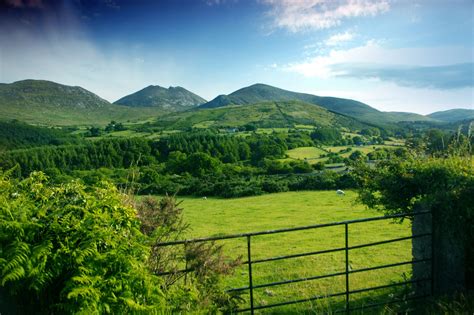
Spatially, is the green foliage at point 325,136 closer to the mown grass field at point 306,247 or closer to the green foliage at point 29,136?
the mown grass field at point 306,247

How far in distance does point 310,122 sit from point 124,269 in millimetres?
161705

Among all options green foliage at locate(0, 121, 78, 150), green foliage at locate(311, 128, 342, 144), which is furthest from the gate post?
green foliage at locate(0, 121, 78, 150)

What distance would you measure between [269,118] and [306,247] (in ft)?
515

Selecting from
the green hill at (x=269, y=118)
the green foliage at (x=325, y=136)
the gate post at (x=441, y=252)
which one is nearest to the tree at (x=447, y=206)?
the gate post at (x=441, y=252)

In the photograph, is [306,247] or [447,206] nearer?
[447,206]

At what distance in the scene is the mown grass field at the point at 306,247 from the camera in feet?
30.0

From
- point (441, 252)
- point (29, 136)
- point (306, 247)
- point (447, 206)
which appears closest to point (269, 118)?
point (29, 136)

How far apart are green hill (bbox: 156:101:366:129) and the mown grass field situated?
123 m

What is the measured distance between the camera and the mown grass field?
30.0ft

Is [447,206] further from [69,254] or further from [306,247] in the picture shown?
[306,247]

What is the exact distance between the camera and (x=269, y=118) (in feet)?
561

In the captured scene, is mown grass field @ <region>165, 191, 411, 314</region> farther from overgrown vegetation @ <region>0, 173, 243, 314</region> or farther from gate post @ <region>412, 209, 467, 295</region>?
overgrown vegetation @ <region>0, 173, 243, 314</region>

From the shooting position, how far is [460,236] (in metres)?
5.33

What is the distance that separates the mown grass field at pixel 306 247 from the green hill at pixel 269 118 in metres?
123
